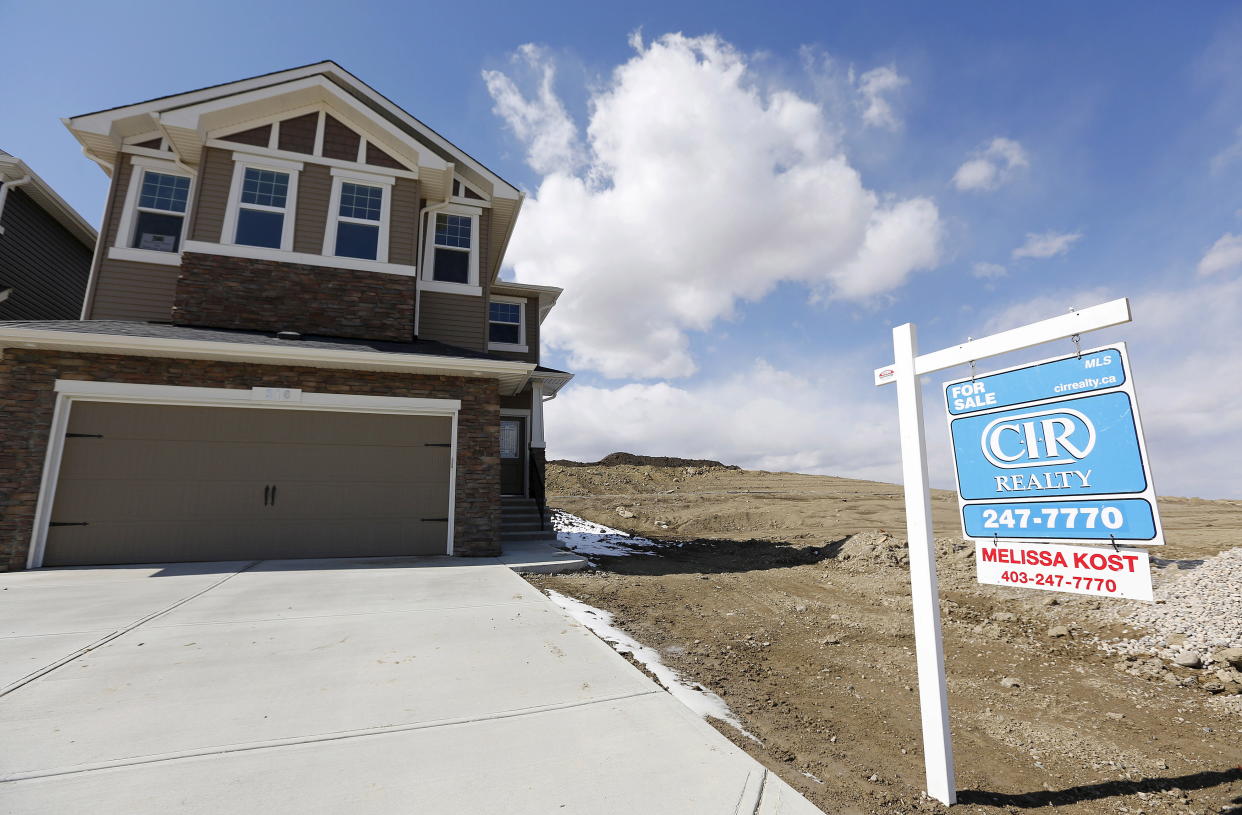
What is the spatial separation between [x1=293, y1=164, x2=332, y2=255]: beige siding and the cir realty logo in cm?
1080

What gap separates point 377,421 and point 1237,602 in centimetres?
1101

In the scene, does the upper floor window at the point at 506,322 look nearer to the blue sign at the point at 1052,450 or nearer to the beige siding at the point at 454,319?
the beige siding at the point at 454,319

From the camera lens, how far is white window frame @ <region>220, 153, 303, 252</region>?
963 centimetres

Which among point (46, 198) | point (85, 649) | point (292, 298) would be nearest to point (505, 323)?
point (292, 298)

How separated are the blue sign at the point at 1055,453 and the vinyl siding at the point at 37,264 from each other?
17.1 m

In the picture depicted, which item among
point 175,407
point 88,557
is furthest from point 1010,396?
point 88,557

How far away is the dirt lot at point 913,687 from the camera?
2750 millimetres

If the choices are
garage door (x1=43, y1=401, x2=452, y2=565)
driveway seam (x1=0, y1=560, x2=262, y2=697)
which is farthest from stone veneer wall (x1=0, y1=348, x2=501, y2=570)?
driveway seam (x1=0, y1=560, x2=262, y2=697)

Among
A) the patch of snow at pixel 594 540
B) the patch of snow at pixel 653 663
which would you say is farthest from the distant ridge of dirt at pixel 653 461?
the patch of snow at pixel 653 663

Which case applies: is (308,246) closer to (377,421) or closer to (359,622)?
(377,421)

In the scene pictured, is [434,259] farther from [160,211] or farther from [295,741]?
[295,741]

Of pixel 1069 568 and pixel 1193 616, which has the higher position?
pixel 1069 568

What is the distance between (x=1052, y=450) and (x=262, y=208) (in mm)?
12005

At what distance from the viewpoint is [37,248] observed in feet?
40.6
